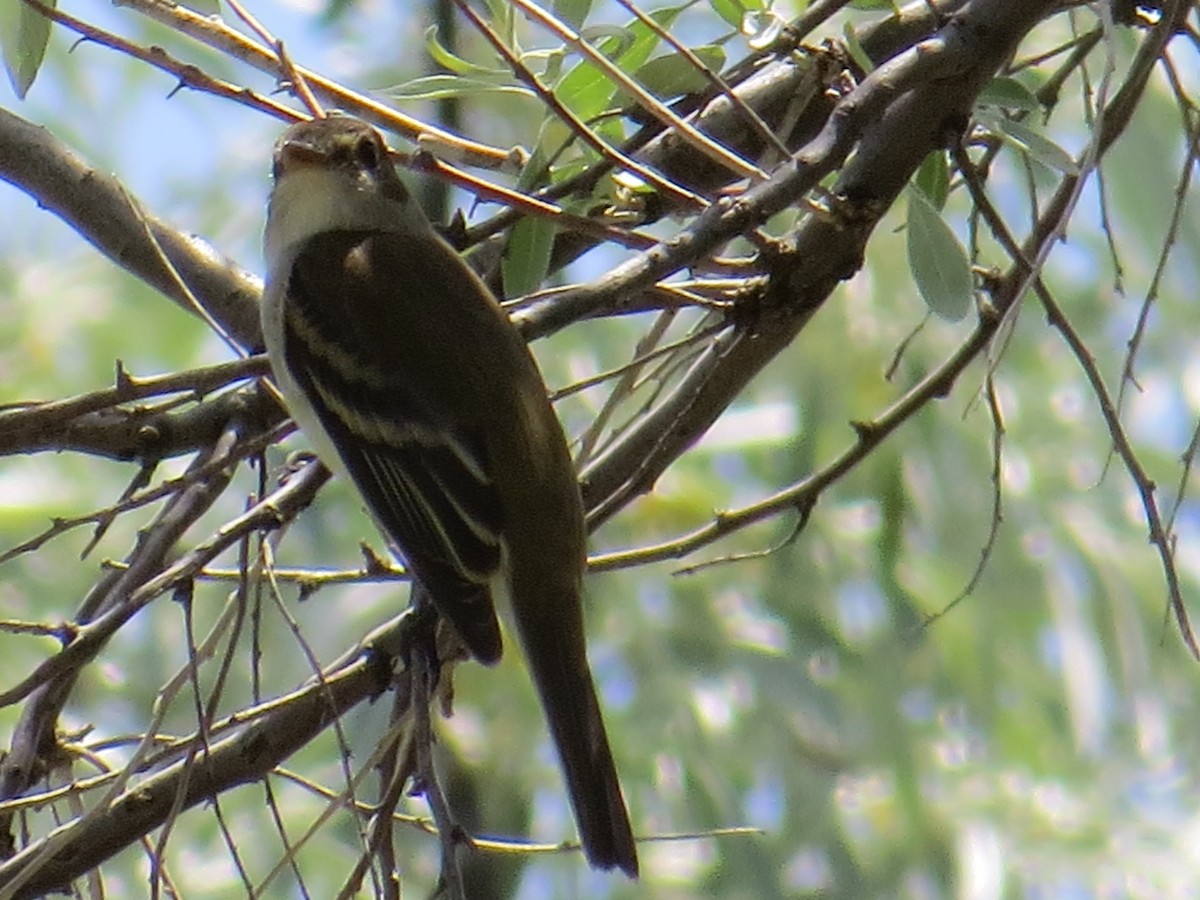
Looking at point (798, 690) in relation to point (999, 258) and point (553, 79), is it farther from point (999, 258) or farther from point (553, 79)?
point (553, 79)

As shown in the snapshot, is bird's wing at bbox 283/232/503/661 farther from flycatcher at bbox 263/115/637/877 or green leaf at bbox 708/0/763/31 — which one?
green leaf at bbox 708/0/763/31

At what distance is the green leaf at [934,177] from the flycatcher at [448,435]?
2.06 feet

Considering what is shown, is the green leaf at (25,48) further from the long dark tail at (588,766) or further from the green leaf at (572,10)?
the long dark tail at (588,766)

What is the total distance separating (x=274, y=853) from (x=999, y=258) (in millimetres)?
2655

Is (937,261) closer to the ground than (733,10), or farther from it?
closer to the ground

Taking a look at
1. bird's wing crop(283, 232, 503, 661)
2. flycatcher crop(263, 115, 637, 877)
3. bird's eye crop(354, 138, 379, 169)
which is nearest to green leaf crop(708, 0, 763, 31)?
flycatcher crop(263, 115, 637, 877)

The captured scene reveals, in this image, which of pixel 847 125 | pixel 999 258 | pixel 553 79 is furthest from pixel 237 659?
pixel 847 125

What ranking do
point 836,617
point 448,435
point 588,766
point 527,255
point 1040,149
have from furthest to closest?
point 836,617 < point 448,435 < point 527,255 < point 588,766 < point 1040,149

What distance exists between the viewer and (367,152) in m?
3.21

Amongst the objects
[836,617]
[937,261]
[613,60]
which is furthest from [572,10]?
[836,617]

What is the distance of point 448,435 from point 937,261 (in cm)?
84

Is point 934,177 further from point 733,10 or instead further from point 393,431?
point 393,431

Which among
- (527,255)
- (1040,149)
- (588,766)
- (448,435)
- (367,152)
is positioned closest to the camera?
(1040,149)

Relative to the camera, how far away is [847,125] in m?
1.98
